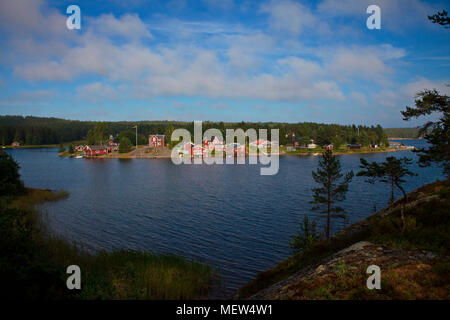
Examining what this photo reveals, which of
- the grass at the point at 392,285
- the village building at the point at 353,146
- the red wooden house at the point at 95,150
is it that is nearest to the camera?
the grass at the point at 392,285

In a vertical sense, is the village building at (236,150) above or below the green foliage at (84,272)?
above

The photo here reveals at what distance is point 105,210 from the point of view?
31.3 meters

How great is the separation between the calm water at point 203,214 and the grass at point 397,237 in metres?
2.52

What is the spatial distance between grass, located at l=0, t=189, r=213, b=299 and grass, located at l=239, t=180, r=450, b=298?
281cm

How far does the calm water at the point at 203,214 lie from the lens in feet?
65.2

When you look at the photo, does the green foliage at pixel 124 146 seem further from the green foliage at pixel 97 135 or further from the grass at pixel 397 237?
the grass at pixel 397 237

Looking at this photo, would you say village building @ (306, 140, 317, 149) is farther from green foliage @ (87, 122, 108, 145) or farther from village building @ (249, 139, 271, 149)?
green foliage @ (87, 122, 108, 145)

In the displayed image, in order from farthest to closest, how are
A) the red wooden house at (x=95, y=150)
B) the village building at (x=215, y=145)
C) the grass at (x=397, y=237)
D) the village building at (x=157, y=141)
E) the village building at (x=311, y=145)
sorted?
the village building at (x=311, y=145) → the village building at (x=157, y=141) → the village building at (x=215, y=145) → the red wooden house at (x=95, y=150) → the grass at (x=397, y=237)

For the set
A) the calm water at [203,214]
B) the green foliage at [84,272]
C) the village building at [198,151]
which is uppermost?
the village building at [198,151]

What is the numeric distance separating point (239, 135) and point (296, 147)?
2268 cm

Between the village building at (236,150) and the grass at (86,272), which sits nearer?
the grass at (86,272)

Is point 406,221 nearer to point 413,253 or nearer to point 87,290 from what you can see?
point 413,253

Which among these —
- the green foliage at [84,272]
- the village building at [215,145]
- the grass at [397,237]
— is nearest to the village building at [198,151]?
the village building at [215,145]

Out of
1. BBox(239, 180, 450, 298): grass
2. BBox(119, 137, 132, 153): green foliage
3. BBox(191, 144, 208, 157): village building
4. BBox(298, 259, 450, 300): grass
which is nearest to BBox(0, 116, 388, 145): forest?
BBox(119, 137, 132, 153): green foliage
